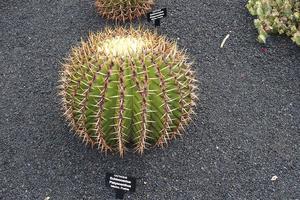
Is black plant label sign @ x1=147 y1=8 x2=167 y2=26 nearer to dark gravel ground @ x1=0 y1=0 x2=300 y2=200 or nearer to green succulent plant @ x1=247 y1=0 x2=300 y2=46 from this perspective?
dark gravel ground @ x1=0 y1=0 x2=300 y2=200

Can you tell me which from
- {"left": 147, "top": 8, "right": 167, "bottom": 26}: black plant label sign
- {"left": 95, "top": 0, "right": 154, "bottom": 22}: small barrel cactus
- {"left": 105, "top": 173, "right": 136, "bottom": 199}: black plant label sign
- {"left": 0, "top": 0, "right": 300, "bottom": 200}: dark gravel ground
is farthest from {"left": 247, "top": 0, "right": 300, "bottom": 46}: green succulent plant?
{"left": 105, "top": 173, "right": 136, "bottom": 199}: black plant label sign

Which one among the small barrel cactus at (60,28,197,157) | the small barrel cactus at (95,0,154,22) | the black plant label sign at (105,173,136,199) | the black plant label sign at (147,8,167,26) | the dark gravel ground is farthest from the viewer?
the small barrel cactus at (95,0,154,22)

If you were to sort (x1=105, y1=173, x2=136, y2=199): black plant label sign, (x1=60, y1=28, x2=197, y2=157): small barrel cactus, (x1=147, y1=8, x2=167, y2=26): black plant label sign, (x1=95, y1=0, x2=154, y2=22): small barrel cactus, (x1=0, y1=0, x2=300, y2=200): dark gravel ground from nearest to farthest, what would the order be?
1. (x1=60, y1=28, x2=197, y2=157): small barrel cactus
2. (x1=105, y1=173, x2=136, y2=199): black plant label sign
3. (x1=0, y1=0, x2=300, y2=200): dark gravel ground
4. (x1=147, y1=8, x2=167, y2=26): black plant label sign
5. (x1=95, y1=0, x2=154, y2=22): small barrel cactus

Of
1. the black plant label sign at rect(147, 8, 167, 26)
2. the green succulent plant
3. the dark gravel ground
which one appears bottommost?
the dark gravel ground

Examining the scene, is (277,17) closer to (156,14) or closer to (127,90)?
(156,14)

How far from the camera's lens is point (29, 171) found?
10.4ft

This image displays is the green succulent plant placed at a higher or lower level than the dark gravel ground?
higher

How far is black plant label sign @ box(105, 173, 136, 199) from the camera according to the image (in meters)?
2.81

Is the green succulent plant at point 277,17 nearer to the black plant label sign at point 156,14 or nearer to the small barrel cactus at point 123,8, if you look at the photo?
the black plant label sign at point 156,14

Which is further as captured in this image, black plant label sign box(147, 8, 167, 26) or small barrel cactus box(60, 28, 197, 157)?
black plant label sign box(147, 8, 167, 26)

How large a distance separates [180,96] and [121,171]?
70cm

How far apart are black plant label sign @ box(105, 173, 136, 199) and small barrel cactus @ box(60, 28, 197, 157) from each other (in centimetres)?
18

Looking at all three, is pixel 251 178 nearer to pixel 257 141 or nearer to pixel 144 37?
pixel 257 141

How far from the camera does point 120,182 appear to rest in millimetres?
2830
